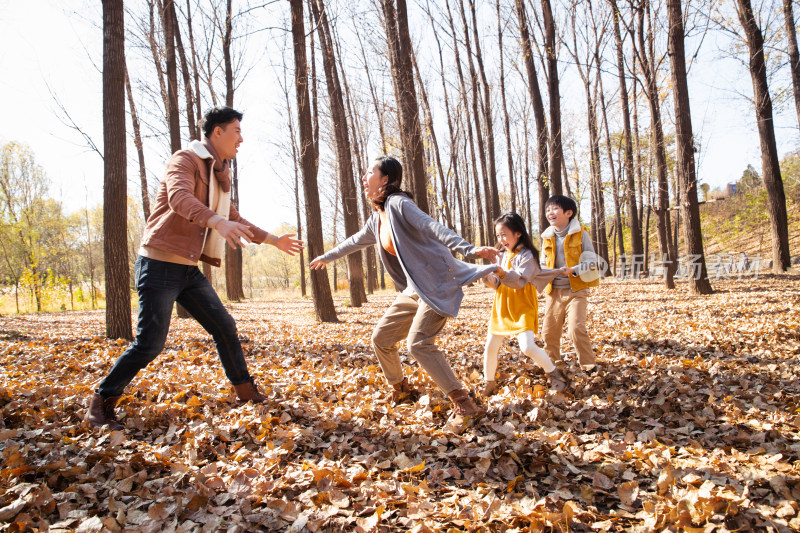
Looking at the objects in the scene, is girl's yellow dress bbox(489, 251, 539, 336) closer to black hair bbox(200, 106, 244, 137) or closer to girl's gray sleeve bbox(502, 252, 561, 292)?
girl's gray sleeve bbox(502, 252, 561, 292)

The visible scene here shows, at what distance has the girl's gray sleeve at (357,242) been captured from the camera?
12.6 feet

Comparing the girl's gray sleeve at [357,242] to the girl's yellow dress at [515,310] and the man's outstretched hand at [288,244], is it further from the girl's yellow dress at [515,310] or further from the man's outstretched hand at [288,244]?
the girl's yellow dress at [515,310]

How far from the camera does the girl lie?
152 inches

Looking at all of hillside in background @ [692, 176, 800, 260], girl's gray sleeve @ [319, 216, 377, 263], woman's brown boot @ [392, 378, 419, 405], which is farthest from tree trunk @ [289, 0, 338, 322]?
hillside in background @ [692, 176, 800, 260]

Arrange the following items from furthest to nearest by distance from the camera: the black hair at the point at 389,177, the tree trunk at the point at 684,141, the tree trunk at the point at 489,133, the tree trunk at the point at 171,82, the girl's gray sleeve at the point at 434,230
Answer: the tree trunk at the point at 489,133, the tree trunk at the point at 171,82, the tree trunk at the point at 684,141, the black hair at the point at 389,177, the girl's gray sleeve at the point at 434,230

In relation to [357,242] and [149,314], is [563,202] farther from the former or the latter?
[149,314]

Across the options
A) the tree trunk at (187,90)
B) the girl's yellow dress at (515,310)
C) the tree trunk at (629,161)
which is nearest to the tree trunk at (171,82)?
the tree trunk at (187,90)

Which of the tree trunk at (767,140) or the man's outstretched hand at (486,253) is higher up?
the tree trunk at (767,140)

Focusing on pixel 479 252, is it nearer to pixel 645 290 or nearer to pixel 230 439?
pixel 230 439

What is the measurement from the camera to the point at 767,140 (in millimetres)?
13586

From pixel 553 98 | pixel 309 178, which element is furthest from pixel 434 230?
pixel 553 98

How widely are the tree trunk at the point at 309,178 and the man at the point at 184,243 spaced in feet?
18.3

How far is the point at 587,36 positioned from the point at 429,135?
7965mm

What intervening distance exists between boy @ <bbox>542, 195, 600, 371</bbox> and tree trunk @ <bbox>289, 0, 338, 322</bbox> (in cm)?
572
